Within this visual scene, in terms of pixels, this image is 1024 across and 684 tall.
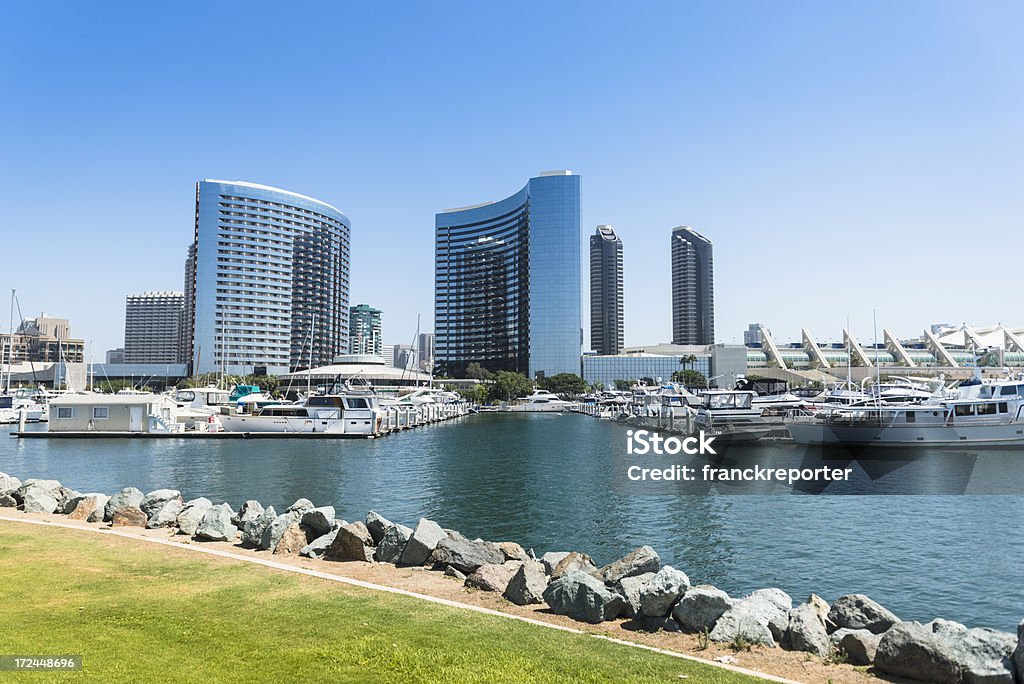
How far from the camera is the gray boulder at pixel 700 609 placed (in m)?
10.8

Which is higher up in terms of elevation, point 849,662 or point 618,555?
point 849,662

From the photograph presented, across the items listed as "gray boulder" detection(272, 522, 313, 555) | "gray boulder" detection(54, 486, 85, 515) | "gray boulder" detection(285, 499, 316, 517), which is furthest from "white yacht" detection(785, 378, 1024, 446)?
"gray boulder" detection(54, 486, 85, 515)

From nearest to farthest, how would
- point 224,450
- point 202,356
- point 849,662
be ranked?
point 849,662, point 224,450, point 202,356

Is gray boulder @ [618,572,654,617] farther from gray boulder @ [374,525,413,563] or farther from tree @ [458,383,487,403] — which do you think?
tree @ [458,383,487,403]

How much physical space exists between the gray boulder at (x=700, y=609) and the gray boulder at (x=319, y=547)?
8.35m

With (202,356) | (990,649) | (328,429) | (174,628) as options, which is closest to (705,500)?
(990,649)

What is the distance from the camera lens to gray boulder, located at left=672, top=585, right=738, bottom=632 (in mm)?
10844

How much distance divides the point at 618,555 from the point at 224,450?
148 feet

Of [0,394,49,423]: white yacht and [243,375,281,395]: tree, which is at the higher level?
[243,375,281,395]: tree

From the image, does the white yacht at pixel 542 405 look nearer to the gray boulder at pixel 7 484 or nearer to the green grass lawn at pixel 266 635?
the gray boulder at pixel 7 484

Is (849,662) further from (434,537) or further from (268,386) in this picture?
(268,386)

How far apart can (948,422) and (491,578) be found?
54.5 meters

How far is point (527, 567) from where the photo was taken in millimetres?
12734

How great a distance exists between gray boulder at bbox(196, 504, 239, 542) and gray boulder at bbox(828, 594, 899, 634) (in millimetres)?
13963
